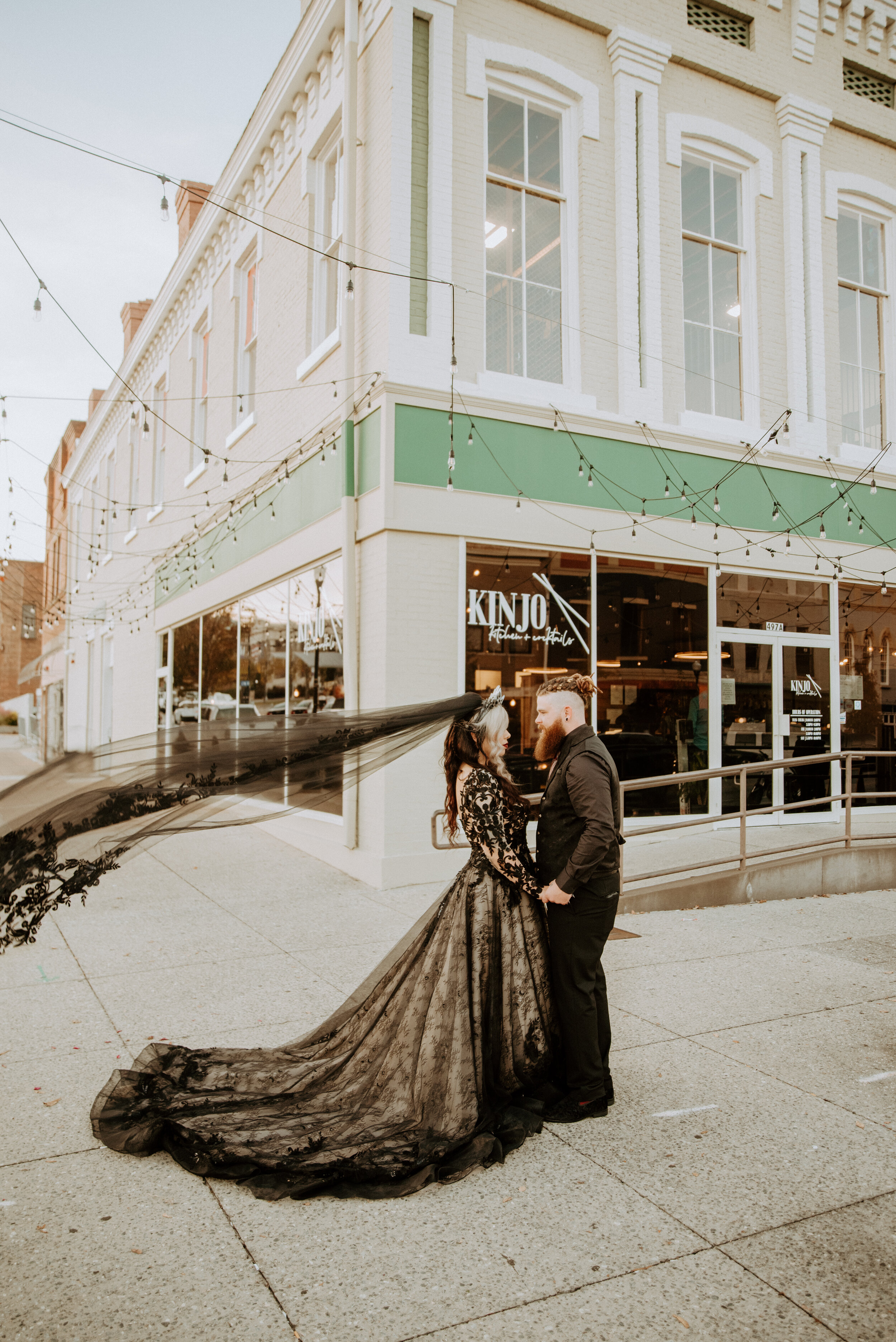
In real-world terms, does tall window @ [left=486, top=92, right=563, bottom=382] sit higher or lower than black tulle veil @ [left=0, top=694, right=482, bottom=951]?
higher

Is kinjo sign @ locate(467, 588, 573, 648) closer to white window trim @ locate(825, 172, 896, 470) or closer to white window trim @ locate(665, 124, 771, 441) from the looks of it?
white window trim @ locate(665, 124, 771, 441)

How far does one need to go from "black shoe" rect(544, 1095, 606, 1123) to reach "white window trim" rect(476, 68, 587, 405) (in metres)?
7.09

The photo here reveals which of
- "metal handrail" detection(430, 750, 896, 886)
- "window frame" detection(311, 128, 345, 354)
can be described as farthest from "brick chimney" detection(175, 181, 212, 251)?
"metal handrail" detection(430, 750, 896, 886)

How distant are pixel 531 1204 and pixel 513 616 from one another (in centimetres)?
658

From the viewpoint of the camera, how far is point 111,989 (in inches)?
219

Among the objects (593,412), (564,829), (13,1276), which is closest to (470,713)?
(564,829)

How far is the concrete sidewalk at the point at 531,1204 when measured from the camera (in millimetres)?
2598

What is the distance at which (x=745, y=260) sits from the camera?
442 inches

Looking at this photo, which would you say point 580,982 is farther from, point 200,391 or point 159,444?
point 159,444

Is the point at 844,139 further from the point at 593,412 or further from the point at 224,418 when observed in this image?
the point at 224,418

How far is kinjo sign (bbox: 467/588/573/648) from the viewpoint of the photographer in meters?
9.10

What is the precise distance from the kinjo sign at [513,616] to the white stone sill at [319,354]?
3.06 metres

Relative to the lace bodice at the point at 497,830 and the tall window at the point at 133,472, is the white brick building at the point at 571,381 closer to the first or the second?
the lace bodice at the point at 497,830

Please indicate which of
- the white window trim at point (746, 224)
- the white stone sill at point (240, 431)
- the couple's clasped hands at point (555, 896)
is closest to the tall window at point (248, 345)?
the white stone sill at point (240, 431)
